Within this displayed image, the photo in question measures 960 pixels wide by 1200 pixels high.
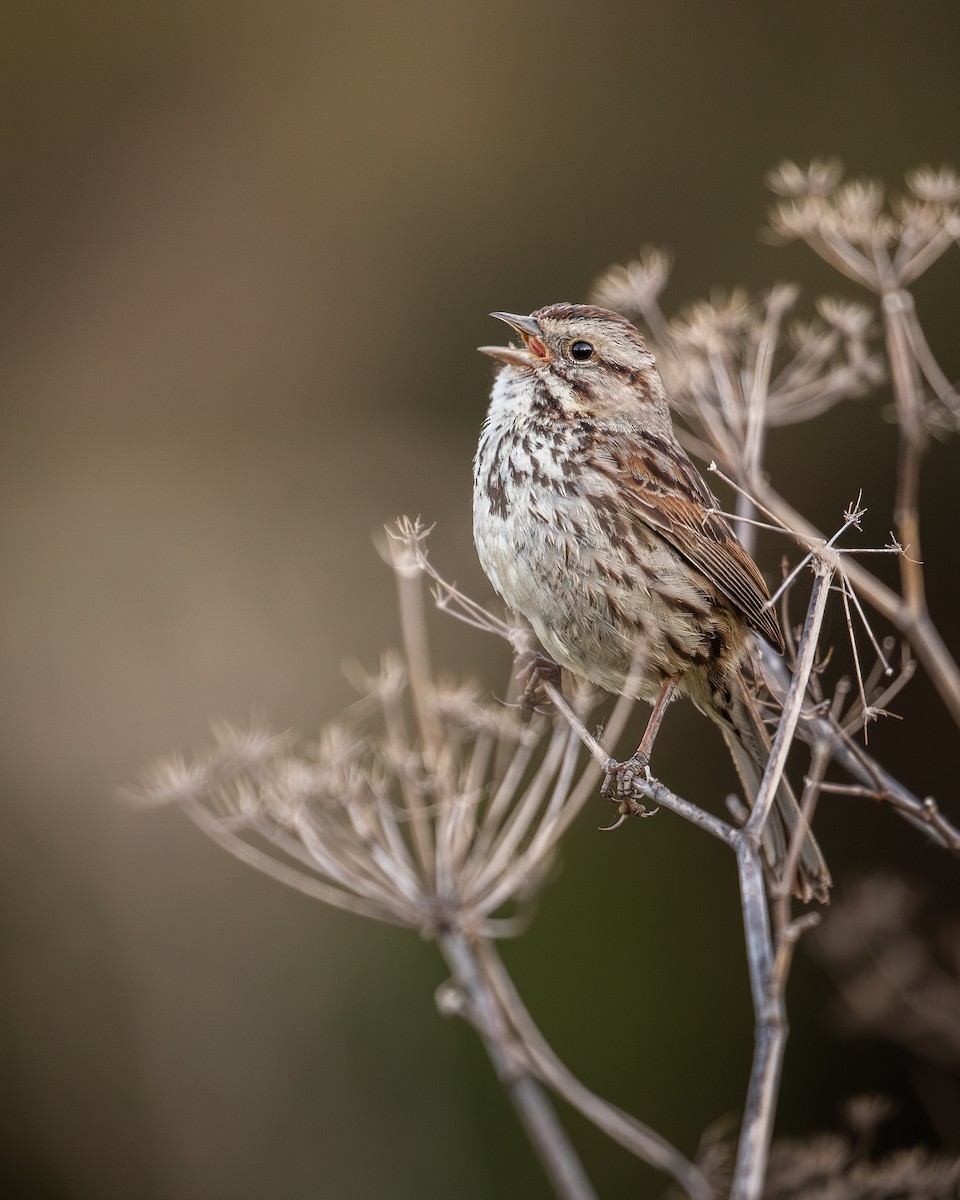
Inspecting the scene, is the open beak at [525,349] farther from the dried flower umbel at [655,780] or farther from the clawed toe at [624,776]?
the clawed toe at [624,776]

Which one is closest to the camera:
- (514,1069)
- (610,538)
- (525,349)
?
(514,1069)

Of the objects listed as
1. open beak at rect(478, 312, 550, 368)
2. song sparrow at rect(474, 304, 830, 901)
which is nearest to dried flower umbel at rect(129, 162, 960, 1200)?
song sparrow at rect(474, 304, 830, 901)

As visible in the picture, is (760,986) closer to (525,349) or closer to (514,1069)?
(514,1069)

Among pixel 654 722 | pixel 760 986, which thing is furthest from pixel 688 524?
pixel 760 986

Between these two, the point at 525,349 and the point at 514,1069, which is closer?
the point at 514,1069

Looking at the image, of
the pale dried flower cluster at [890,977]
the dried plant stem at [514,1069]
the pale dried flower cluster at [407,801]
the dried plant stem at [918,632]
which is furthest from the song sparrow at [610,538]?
the dried plant stem at [514,1069]

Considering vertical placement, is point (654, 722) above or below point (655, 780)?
above

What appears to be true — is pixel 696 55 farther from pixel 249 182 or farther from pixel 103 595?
pixel 103 595
